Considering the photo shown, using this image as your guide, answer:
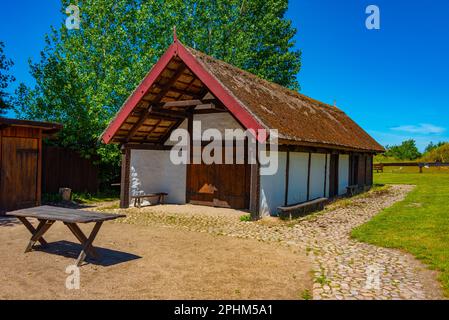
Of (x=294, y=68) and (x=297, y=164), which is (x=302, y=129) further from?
(x=294, y=68)

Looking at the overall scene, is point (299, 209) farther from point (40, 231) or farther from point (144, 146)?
point (40, 231)

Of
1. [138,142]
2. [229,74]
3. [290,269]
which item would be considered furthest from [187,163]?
[290,269]

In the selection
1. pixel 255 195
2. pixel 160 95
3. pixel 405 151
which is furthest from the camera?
pixel 405 151

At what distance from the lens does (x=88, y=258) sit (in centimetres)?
658

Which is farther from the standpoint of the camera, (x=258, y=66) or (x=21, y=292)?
(x=258, y=66)

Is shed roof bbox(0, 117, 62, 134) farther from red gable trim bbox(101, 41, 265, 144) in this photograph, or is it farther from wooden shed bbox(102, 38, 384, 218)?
red gable trim bbox(101, 41, 265, 144)

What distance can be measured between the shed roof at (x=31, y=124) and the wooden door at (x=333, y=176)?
36.2 feet

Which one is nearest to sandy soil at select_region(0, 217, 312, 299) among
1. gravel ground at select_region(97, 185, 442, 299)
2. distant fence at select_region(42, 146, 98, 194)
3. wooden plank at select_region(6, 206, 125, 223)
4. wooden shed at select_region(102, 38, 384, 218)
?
gravel ground at select_region(97, 185, 442, 299)

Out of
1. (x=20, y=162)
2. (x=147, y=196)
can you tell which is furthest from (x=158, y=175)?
(x=20, y=162)

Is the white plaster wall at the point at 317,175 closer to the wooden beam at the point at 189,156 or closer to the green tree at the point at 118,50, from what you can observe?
the wooden beam at the point at 189,156

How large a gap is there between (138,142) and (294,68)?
16864 millimetres

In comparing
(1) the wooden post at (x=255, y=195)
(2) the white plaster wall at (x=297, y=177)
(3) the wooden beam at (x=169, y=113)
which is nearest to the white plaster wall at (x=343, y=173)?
(2) the white plaster wall at (x=297, y=177)

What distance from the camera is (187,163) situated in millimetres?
13867

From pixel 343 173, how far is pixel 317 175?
4236mm
